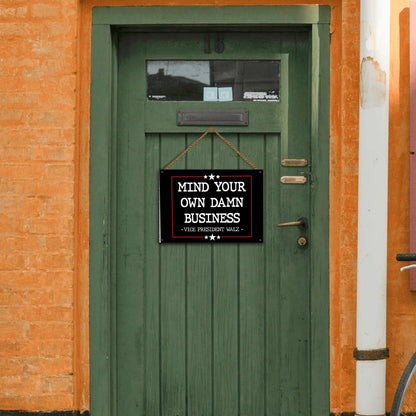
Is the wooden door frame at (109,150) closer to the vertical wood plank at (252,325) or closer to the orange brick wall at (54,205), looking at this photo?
the orange brick wall at (54,205)

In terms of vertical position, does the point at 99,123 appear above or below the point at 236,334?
above

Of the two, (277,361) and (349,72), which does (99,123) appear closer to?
(349,72)

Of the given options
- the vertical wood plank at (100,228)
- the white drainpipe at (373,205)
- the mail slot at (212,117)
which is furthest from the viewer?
the mail slot at (212,117)

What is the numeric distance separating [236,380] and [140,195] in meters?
1.24

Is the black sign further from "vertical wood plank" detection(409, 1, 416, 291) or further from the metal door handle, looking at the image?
"vertical wood plank" detection(409, 1, 416, 291)

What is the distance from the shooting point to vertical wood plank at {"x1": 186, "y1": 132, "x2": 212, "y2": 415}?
375 centimetres

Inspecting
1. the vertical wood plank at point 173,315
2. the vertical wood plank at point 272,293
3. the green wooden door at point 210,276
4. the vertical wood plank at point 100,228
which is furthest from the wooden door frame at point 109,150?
the vertical wood plank at point 173,315

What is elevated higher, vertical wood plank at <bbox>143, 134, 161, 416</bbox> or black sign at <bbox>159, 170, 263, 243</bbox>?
black sign at <bbox>159, 170, 263, 243</bbox>

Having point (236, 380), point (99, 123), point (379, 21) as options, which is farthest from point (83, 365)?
point (379, 21)

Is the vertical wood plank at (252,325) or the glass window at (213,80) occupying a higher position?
the glass window at (213,80)

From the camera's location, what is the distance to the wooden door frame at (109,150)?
3598 mm

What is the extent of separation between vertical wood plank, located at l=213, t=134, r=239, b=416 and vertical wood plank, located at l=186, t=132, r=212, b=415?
4cm

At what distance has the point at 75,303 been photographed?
3562 millimetres

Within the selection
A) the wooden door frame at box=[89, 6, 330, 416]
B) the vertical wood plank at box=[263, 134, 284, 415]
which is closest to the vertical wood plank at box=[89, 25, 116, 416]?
the wooden door frame at box=[89, 6, 330, 416]
